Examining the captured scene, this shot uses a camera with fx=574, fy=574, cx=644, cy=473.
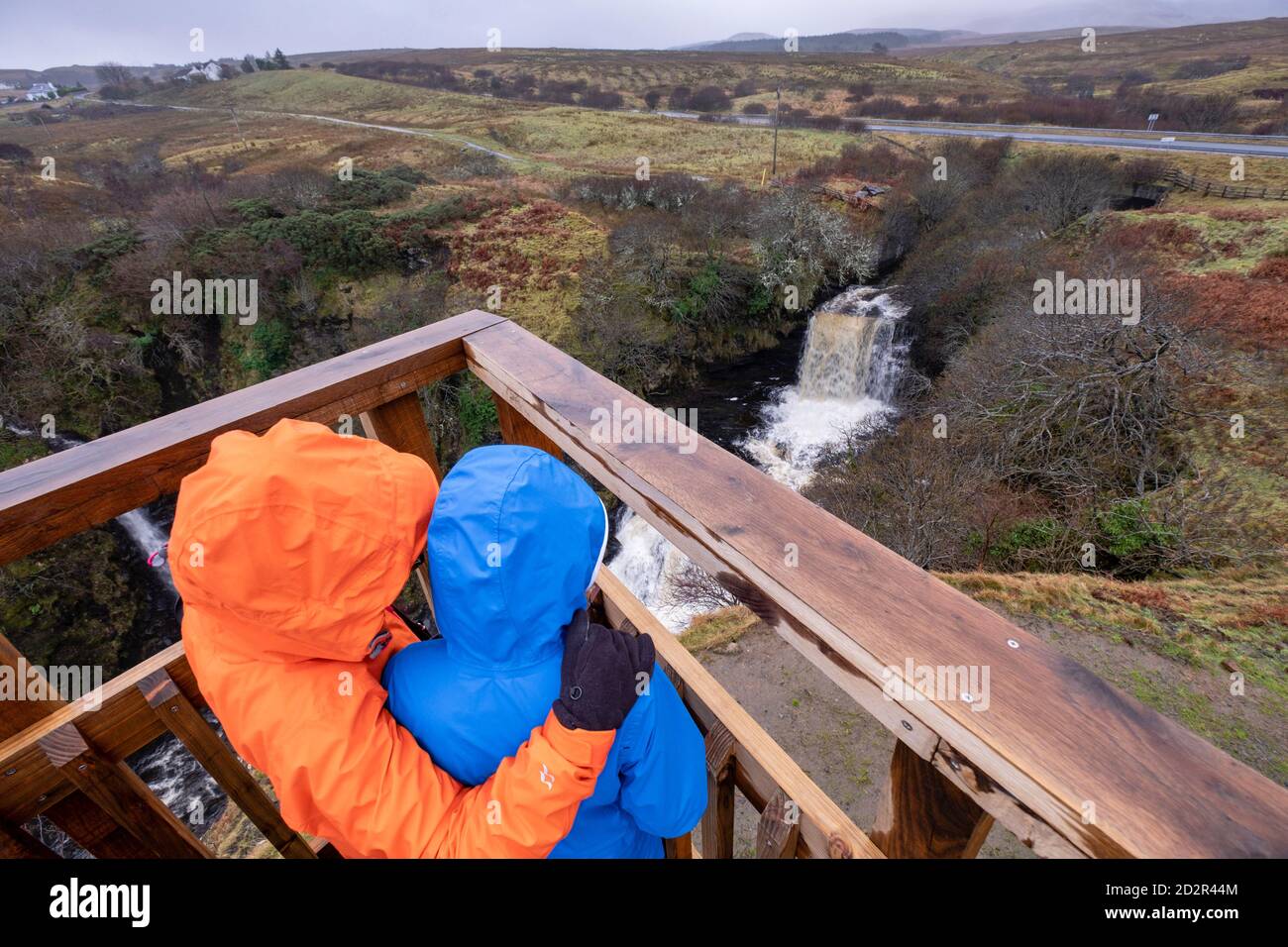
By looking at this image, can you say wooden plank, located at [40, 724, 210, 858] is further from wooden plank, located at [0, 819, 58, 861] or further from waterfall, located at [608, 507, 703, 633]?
waterfall, located at [608, 507, 703, 633]

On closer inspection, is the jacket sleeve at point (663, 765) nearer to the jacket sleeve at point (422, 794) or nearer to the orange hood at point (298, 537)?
the jacket sleeve at point (422, 794)

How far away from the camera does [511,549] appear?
1052mm

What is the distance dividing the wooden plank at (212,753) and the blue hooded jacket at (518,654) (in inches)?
24.0

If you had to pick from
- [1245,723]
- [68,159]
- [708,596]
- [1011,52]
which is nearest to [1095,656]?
[1245,723]

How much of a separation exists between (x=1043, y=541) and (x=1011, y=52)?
85.6 m

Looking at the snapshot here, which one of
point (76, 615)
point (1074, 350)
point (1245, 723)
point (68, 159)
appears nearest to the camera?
point (1245, 723)

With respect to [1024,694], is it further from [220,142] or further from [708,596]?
[220,142]

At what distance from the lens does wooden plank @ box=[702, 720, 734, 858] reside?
140 centimetres

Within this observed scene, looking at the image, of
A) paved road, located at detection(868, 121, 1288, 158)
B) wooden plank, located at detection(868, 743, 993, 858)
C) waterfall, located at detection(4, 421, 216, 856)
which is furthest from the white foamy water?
paved road, located at detection(868, 121, 1288, 158)

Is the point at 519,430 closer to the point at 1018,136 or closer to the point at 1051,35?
the point at 1018,136

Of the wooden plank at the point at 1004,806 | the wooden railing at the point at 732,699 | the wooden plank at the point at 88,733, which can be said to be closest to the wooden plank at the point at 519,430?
the wooden railing at the point at 732,699

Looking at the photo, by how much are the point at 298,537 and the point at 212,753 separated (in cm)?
104
